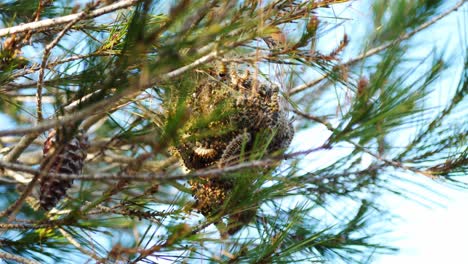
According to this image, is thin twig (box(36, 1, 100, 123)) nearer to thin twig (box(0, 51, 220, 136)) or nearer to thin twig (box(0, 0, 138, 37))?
thin twig (box(0, 0, 138, 37))

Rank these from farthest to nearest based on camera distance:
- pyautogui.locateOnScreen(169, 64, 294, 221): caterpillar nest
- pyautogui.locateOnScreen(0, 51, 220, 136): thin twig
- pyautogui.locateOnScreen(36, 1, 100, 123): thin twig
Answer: pyautogui.locateOnScreen(169, 64, 294, 221): caterpillar nest → pyautogui.locateOnScreen(36, 1, 100, 123): thin twig → pyautogui.locateOnScreen(0, 51, 220, 136): thin twig

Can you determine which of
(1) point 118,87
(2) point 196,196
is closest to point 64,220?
(1) point 118,87

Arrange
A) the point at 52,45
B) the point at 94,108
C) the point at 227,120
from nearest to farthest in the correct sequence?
1. the point at 94,108
2. the point at 52,45
3. the point at 227,120

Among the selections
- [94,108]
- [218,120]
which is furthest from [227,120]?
[94,108]

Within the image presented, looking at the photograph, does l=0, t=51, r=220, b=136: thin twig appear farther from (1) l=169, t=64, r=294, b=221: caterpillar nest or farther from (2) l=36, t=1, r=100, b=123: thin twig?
(1) l=169, t=64, r=294, b=221: caterpillar nest

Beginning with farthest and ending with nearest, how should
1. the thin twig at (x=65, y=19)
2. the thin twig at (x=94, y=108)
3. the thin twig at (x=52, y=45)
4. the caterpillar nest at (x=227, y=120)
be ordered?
the caterpillar nest at (x=227, y=120)
the thin twig at (x=65, y=19)
the thin twig at (x=52, y=45)
the thin twig at (x=94, y=108)

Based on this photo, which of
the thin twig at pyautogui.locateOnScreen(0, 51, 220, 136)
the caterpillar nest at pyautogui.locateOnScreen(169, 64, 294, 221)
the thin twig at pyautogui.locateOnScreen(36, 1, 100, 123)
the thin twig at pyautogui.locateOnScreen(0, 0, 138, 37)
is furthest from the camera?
the caterpillar nest at pyautogui.locateOnScreen(169, 64, 294, 221)

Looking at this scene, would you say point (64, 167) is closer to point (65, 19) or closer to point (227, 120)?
point (65, 19)

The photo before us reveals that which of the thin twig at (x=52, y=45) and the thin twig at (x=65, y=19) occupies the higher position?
the thin twig at (x=65, y=19)

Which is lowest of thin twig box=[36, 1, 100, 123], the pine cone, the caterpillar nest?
the pine cone

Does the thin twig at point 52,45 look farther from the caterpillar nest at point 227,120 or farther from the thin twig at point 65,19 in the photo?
the caterpillar nest at point 227,120

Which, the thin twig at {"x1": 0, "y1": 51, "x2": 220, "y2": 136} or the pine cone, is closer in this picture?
the thin twig at {"x1": 0, "y1": 51, "x2": 220, "y2": 136}

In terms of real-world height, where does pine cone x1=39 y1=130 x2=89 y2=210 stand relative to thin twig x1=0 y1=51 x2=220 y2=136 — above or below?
above

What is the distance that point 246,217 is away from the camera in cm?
178
